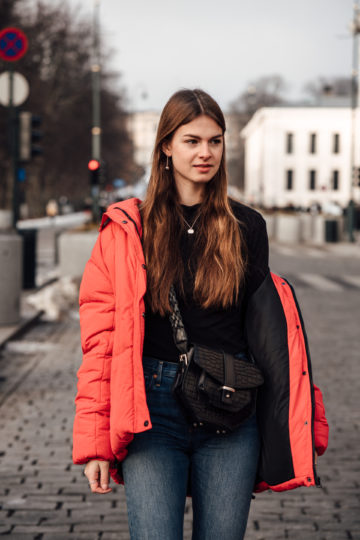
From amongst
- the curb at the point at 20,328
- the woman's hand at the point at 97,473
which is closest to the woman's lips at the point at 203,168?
the woman's hand at the point at 97,473

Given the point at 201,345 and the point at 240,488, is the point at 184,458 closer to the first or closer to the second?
the point at 240,488

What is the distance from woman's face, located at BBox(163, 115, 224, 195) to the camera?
2363mm

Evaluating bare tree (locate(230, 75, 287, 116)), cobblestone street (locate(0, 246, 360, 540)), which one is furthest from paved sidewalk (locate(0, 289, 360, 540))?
bare tree (locate(230, 75, 287, 116))

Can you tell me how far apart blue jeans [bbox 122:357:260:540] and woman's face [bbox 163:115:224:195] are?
57 centimetres

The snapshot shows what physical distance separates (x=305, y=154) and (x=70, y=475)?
281ft

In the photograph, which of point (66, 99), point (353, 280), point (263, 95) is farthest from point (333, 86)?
point (353, 280)

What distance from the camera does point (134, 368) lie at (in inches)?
86.4

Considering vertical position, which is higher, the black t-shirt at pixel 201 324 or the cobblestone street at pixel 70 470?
the black t-shirt at pixel 201 324

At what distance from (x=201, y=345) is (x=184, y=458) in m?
0.32

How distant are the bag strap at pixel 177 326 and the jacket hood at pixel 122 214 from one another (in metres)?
0.23

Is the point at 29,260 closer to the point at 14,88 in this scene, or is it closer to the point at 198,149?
the point at 14,88

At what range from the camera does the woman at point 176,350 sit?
2197 millimetres

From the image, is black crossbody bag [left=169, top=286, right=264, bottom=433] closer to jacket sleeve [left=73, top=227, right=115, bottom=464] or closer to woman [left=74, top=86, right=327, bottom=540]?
woman [left=74, top=86, right=327, bottom=540]

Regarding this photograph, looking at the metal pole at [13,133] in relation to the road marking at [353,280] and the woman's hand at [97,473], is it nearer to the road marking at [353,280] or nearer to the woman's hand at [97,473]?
the road marking at [353,280]
